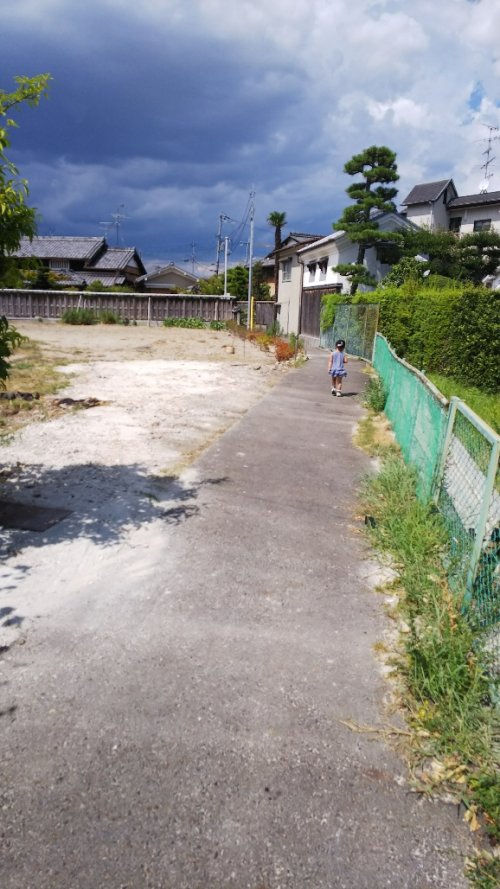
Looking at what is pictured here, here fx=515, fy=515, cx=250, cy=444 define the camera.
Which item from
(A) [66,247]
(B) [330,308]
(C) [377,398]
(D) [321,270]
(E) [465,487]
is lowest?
(C) [377,398]

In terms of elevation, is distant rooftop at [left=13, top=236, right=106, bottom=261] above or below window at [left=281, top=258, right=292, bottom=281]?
above

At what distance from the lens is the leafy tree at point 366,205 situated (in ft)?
86.6

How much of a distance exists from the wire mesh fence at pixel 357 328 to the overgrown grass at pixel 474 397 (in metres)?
4.86

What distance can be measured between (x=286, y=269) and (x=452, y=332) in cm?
2821

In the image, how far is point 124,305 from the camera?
113 feet

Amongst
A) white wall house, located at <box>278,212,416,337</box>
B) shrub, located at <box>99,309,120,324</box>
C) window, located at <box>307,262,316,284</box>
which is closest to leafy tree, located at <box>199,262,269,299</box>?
white wall house, located at <box>278,212,416,337</box>

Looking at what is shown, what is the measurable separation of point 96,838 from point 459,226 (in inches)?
1749

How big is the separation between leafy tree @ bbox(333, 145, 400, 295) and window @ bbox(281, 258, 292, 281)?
10053 millimetres

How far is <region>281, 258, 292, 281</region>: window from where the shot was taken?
38.3 metres

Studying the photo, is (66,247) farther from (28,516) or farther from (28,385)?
(28,516)

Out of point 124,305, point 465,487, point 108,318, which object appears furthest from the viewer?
point 124,305

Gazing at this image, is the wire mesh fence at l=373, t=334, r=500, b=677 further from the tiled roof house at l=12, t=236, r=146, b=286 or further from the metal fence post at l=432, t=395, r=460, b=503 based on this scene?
the tiled roof house at l=12, t=236, r=146, b=286

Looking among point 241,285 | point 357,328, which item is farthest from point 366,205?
point 241,285

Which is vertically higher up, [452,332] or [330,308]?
[330,308]
